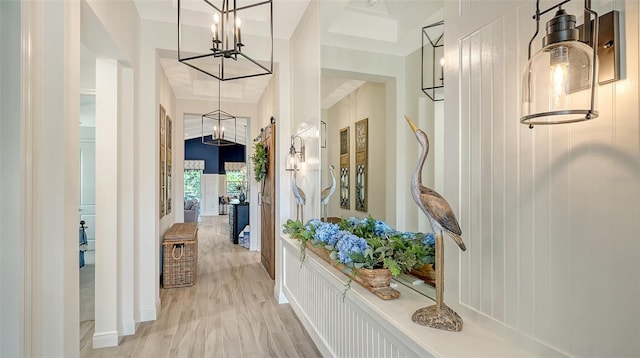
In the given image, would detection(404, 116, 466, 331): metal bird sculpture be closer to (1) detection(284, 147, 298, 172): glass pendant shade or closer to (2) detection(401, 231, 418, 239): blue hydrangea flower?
(2) detection(401, 231, 418, 239): blue hydrangea flower

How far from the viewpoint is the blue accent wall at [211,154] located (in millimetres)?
16484

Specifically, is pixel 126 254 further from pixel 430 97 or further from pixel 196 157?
pixel 196 157

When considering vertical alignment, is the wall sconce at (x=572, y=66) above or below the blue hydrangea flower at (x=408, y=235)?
above

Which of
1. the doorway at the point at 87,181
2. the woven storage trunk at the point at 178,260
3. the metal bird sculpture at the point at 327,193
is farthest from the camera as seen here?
the doorway at the point at 87,181

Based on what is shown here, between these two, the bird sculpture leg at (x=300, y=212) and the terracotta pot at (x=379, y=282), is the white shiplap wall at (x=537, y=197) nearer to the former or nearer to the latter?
the terracotta pot at (x=379, y=282)

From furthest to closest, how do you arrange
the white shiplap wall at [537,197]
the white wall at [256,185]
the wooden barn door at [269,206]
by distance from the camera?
the white wall at [256,185] < the wooden barn door at [269,206] < the white shiplap wall at [537,197]

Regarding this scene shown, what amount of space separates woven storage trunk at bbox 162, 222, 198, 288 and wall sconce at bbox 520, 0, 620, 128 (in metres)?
4.54

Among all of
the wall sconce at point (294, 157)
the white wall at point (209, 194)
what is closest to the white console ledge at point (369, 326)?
the wall sconce at point (294, 157)

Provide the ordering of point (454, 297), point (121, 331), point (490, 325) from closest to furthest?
point (490, 325) < point (454, 297) < point (121, 331)

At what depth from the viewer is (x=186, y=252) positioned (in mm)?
4707

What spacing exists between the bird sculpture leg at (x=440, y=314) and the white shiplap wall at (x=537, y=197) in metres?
0.11

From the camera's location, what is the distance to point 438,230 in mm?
1298

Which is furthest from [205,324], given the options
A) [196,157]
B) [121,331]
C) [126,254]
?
[196,157]

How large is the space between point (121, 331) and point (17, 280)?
202 cm
